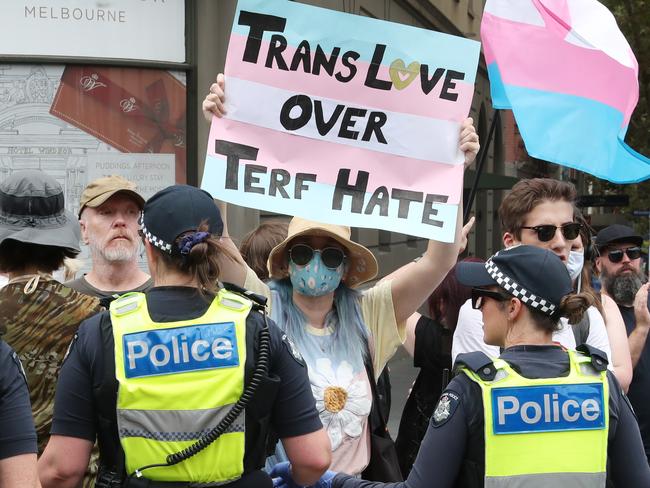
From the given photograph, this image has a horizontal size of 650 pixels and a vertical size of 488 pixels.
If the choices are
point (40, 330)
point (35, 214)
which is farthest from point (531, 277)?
point (35, 214)

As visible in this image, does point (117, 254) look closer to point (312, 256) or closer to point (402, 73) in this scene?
point (312, 256)

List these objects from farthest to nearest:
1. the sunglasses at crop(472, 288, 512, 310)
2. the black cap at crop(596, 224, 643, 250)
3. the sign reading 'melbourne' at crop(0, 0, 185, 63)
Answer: the sign reading 'melbourne' at crop(0, 0, 185, 63) < the black cap at crop(596, 224, 643, 250) < the sunglasses at crop(472, 288, 512, 310)

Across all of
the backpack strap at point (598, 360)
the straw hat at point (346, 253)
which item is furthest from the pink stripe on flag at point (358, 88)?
the backpack strap at point (598, 360)

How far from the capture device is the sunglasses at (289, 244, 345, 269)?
3.87 m

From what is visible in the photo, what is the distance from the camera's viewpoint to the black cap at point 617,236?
19.5ft

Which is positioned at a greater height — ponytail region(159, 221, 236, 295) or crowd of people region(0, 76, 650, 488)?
ponytail region(159, 221, 236, 295)

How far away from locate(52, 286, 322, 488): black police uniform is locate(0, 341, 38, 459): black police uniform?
0.33m

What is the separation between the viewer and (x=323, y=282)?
12.6 ft

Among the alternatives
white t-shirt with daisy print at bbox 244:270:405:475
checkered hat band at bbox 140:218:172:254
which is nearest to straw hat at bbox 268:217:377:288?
white t-shirt with daisy print at bbox 244:270:405:475

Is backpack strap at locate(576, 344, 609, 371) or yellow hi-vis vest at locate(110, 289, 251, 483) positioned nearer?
yellow hi-vis vest at locate(110, 289, 251, 483)

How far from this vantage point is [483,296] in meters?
3.06

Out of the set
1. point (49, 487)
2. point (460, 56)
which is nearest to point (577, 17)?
point (460, 56)

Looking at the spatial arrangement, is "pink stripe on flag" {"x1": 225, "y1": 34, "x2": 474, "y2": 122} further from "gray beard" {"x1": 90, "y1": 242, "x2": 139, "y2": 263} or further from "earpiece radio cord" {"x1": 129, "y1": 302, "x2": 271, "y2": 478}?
"earpiece radio cord" {"x1": 129, "y1": 302, "x2": 271, "y2": 478}

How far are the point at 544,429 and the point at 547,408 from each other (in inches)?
2.4
